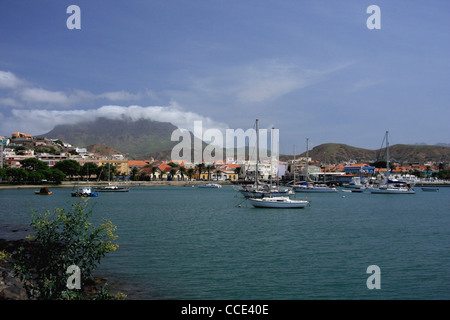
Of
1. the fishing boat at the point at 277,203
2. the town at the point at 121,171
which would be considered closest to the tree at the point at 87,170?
the town at the point at 121,171

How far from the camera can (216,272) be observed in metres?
16.4

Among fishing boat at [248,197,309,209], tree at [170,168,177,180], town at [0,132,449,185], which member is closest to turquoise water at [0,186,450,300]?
fishing boat at [248,197,309,209]

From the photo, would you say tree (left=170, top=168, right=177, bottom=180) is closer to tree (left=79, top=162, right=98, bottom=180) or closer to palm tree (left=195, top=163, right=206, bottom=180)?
palm tree (left=195, top=163, right=206, bottom=180)

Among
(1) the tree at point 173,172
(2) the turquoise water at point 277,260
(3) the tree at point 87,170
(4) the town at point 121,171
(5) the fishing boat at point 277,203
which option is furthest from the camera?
(1) the tree at point 173,172

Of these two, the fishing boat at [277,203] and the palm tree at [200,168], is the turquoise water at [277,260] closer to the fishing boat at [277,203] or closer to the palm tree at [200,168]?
the fishing boat at [277,203]

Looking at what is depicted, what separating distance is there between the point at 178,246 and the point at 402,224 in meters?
21.4

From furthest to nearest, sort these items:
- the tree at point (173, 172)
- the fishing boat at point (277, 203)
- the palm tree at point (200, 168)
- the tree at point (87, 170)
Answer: the palm tree at point (200, 168)
the tree at point (173, 172)
the tree at point (87, 170)
the fishing boat at point (277, 203)

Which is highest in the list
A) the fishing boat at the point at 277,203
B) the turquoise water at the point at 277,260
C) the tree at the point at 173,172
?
the tree at the point at 173,172

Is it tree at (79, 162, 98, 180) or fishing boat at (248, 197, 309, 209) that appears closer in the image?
fishing boat at (248, 197, 309, 209)

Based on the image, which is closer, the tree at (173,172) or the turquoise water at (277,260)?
the turquoise water at (277,260)

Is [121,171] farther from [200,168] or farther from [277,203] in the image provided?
[277,203]

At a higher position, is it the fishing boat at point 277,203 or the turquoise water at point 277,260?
the fishing boat at point 277,203
